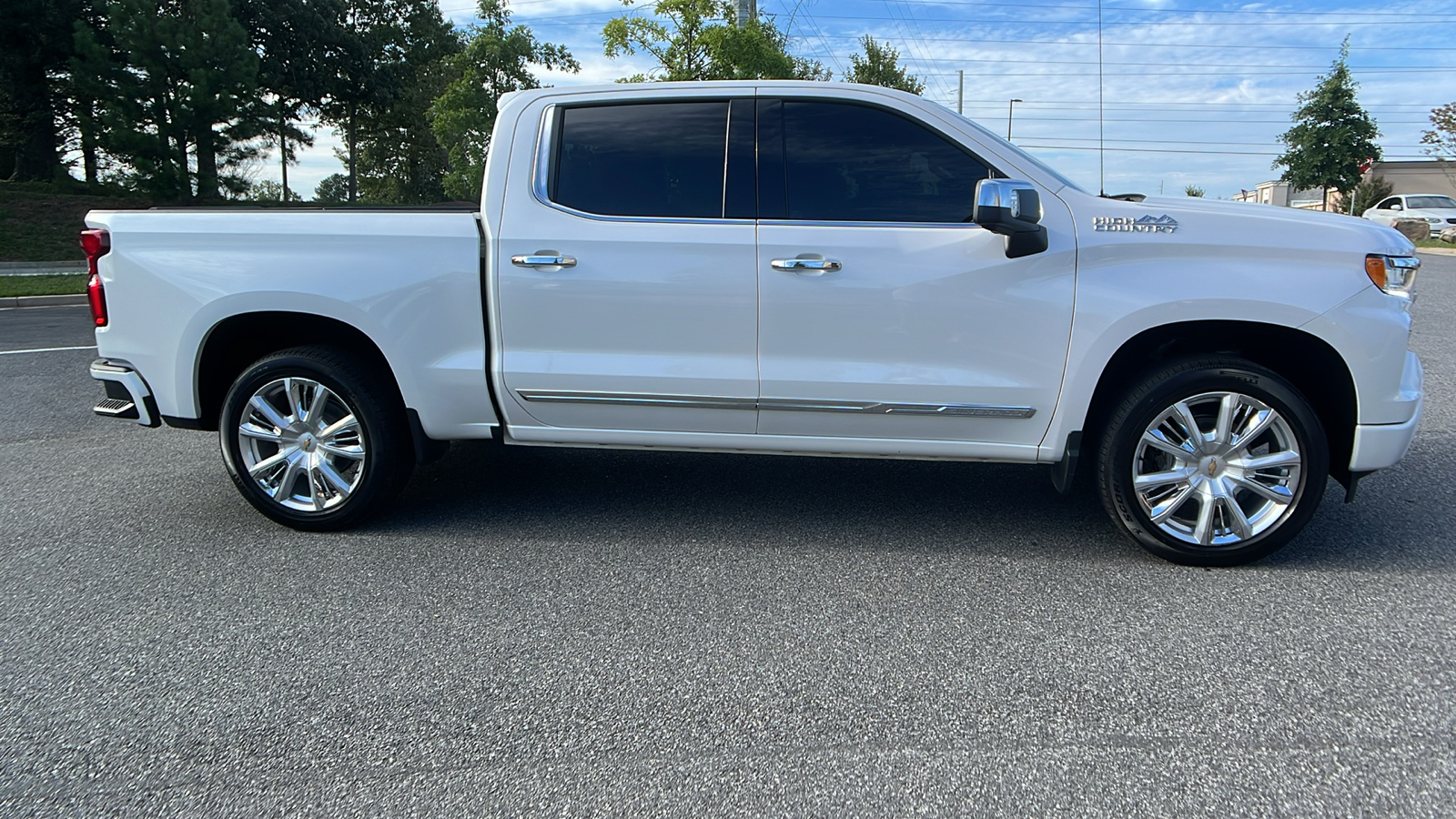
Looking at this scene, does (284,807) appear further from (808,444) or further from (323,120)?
(323,120)

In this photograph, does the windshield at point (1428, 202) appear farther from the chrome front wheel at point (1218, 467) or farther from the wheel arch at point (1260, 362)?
the chrome front wheel at point (1218, 467)

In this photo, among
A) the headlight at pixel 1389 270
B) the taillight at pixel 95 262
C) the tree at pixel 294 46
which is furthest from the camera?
the tree at pixel 294 46

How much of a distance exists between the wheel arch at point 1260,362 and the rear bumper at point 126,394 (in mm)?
4189

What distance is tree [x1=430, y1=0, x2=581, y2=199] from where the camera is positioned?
26141mm

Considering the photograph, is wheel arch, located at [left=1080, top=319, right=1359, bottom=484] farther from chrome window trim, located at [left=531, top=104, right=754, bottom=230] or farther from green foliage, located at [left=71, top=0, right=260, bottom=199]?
green foliage, located at [left=71, top=0, right=260, bottom=199]

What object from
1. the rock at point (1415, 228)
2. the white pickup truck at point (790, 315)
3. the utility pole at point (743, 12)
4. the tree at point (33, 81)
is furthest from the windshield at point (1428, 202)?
the tree at point (33, 81)

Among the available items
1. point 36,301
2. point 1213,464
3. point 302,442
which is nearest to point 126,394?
point 302,442

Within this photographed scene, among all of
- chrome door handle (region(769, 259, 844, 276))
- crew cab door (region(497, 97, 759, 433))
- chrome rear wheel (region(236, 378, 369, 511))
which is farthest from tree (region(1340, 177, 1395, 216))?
chrome rear wheel (region(236, 378, 369, 511))

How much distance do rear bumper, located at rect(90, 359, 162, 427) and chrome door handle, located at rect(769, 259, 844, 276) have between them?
9.81 ft

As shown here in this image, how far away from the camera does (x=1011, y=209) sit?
3574 millimetres

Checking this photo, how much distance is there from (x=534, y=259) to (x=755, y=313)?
964mm

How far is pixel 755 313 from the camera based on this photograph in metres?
3.97

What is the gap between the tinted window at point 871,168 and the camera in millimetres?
3945

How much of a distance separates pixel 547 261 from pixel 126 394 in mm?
2154
